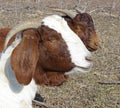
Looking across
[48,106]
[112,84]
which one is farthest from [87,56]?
[112,84]

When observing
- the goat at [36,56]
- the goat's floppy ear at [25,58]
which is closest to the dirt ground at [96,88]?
the goat at [36,56]

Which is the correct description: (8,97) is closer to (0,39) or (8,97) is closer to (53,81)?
(53,81)

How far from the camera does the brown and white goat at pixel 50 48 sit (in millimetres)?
3457

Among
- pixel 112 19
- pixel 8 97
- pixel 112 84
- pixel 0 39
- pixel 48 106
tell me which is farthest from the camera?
pixel 112 19

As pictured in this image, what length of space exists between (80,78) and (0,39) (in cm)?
244

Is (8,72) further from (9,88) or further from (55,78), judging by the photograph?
(55,78)

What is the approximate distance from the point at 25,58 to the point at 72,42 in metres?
0.44

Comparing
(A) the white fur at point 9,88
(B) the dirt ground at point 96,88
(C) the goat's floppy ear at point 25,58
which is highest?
(C) the goat's floppy ear at point 25,58

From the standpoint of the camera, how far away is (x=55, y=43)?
355cm

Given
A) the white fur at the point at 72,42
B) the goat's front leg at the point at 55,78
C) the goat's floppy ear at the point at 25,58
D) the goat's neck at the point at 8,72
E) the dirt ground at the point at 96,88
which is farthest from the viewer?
the dirt ground at the point at 96,88

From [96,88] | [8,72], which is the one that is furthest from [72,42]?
[96,88]

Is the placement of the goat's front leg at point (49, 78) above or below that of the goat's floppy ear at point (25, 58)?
below

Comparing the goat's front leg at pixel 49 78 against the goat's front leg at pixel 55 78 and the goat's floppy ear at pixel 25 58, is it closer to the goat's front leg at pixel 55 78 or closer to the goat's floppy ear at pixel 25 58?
the goat's front leg at pixel 55 78

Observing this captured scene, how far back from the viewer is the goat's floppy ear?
342 cm
